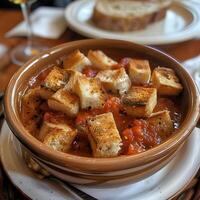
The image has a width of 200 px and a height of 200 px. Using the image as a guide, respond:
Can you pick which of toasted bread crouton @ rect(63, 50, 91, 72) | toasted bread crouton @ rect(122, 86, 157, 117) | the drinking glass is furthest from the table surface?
toasted bread crouton @ rect(122, 86, 157, 117)

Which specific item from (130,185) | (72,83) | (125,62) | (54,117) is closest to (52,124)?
(54,117)

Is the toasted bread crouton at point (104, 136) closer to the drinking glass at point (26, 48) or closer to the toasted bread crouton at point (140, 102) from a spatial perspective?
the toasted bread crouton at point (140, 102)

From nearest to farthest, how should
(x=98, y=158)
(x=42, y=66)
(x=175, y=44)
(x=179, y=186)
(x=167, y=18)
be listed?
(x=98, y=158) < (x=179, y=186) < (x=42, y=66) < (x=175, y=44) < (x=167, y=18)

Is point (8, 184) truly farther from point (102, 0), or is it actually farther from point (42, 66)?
point (102, 0)

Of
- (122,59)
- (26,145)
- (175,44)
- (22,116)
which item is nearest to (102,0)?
(175,44)

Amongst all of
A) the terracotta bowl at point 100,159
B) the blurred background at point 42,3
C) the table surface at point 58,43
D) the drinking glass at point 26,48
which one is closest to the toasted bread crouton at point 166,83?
the terracotta bowl at point 100,159

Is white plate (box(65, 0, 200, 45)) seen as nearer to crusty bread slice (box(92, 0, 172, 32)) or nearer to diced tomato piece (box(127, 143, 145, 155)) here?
crusty bread slice (box(92, 0, 172, 32))
